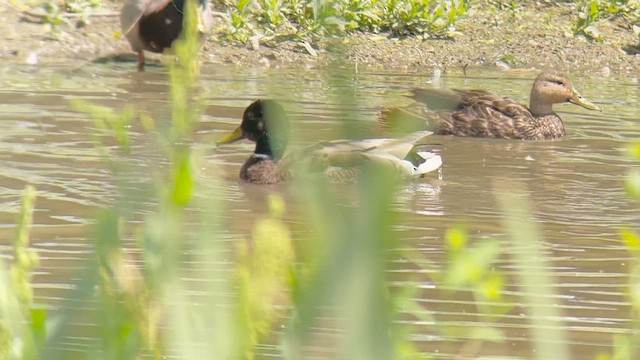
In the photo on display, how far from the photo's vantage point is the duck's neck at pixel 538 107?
10321mm

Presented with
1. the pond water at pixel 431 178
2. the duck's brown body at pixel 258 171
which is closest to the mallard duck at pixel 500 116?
the pond water at pixel 431 178

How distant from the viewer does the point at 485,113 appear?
10062 mm

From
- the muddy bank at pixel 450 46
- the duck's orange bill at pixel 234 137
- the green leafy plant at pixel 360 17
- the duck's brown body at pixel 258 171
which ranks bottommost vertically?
the muddy bank at pixel 450 46

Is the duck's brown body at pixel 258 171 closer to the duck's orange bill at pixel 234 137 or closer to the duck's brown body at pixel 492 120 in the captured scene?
the duck's orange bill at pixel 234 137

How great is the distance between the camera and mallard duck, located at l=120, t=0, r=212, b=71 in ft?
39.2

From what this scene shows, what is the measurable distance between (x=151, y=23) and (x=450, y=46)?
115 inches

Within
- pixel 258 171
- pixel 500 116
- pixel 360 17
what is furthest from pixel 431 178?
pixel 360 17

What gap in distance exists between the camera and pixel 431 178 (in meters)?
7.98

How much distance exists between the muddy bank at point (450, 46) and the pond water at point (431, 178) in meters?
0.33

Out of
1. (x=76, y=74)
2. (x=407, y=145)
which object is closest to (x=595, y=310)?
(x=407, y=145)

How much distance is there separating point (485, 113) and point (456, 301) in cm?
551

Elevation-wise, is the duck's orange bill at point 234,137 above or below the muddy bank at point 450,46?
above

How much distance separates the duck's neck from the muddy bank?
5.82ft

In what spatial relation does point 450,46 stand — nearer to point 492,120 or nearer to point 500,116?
point 500,116
